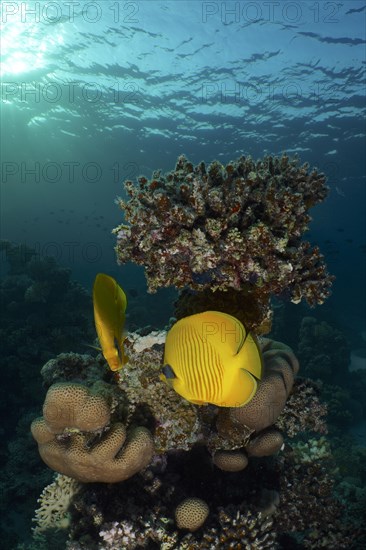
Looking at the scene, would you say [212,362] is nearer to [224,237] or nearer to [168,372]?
[168,372]

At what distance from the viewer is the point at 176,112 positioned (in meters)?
24.9

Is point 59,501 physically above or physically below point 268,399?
below

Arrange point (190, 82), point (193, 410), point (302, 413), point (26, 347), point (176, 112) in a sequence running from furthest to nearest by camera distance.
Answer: point (176, 112), point (190, 82), point (26, 347), point (302, 413), point (193, 410)

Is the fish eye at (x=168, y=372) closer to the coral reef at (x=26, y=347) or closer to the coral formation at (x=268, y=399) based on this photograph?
the coral formation at (x=268, y=399)

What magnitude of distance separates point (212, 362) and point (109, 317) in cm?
70

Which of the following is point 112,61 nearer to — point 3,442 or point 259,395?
point 3,442

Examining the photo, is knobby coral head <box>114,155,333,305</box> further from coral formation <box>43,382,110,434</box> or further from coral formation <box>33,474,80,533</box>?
coral formation <box>33,474,80,533</box>

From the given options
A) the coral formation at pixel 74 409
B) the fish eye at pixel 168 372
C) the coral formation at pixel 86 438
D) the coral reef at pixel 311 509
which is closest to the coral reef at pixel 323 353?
the coral reef at pixel 311 509

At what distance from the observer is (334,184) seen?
110 ft

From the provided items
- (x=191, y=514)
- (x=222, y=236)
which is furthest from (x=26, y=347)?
(x=222, y=236)

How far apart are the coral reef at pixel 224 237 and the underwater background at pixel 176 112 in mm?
3281

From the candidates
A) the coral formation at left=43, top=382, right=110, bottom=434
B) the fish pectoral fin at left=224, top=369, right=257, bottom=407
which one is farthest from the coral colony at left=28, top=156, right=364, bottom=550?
the fish pectoral fin at left=224, top=369, right=257, bottom=407

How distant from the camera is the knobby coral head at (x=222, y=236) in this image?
3096 mm

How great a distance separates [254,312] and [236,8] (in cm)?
1630
